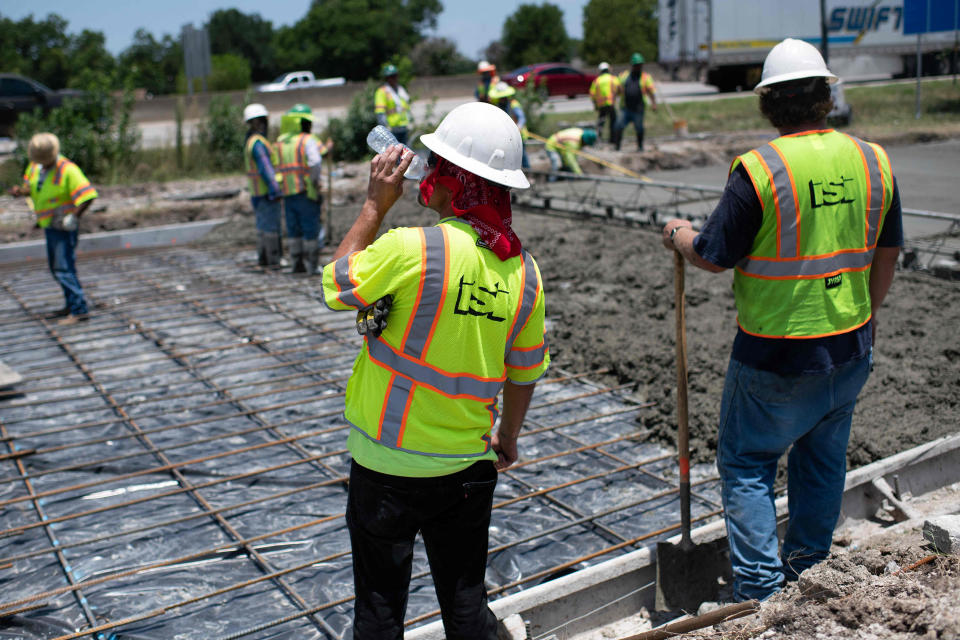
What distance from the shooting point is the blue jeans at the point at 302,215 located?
26.0 feet

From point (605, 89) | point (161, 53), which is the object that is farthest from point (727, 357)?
point (161, 53)

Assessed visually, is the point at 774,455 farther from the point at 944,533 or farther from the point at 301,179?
the point at 301,179

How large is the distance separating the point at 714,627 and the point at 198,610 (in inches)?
74.7

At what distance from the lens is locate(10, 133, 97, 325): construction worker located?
6359 millimetres

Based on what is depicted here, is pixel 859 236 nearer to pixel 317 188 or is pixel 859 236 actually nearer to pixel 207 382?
pixel 207 382

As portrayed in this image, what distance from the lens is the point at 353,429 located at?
7.38 feet

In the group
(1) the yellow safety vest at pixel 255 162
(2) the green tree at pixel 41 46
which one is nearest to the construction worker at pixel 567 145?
(1) the yellow safety vest at pixel 255 162

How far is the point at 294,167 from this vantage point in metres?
7.63

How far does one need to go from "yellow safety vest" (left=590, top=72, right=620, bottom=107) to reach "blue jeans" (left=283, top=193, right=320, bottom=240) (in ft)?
27.1

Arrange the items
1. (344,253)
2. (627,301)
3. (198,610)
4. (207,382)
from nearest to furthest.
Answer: (344,253)
(198,610)
(207,382)
(627,301)

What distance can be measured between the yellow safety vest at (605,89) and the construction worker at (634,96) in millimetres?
166

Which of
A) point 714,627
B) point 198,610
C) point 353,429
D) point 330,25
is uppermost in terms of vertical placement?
point 330,25

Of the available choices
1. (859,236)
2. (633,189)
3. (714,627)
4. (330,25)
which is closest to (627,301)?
(859,236)

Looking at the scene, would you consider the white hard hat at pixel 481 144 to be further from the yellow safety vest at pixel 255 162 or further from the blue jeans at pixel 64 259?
the yellow safety vest at pixel 255 162
